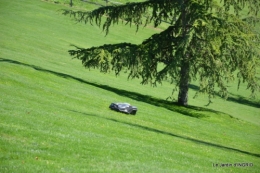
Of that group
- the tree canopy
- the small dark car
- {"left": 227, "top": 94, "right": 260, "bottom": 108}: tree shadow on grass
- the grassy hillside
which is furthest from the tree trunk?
{"left": 227, "top": 94, "right": 260, "bottom": 108}: tree shadow on grass

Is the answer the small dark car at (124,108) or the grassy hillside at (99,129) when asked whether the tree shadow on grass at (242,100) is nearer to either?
the grassy hillside at (99,129)

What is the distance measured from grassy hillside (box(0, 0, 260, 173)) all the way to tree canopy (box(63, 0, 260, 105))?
250 centimetres

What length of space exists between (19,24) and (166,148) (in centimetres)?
3941

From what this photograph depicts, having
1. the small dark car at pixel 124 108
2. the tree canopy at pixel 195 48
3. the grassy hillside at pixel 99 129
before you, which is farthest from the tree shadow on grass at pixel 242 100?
the small dark car at pixel 124 108

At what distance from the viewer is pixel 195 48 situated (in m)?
28.0

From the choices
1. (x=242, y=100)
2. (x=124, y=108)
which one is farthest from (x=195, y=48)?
(x=242, y=100)

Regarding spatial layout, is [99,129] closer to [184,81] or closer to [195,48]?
[195,48]

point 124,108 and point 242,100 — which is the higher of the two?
point 124,108

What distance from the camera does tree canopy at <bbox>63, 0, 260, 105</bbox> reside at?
27327 millimetres

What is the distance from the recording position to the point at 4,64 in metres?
26.3

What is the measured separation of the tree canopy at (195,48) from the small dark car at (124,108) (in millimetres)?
4873

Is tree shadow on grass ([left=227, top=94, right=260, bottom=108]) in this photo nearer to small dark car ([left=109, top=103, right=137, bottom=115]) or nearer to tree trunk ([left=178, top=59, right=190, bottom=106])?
tree trunk ([left=178, top=59, right=190, bottom=106])

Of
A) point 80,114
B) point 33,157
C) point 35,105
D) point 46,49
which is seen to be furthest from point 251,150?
point 46,49

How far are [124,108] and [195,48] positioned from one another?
7694 mm
